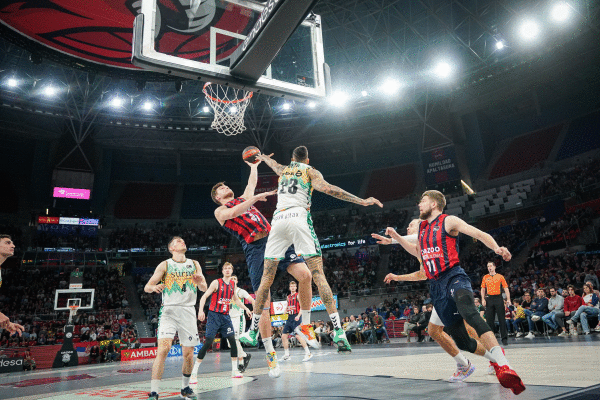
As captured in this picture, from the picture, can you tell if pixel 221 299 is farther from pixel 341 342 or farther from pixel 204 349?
pixel 341 342

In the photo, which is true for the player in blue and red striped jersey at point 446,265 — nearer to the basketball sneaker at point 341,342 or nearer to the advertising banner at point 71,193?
the basketball sneaker at point 341,342

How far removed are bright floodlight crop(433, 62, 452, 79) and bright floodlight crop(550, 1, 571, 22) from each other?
5978 millimetres

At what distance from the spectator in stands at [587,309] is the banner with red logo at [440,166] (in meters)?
19.9

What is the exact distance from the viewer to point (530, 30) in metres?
24.0

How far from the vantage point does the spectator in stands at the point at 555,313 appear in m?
13.1

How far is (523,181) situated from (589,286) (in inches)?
785

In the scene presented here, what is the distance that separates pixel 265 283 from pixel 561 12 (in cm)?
2494

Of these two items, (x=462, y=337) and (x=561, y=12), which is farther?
(x=561, y=12)

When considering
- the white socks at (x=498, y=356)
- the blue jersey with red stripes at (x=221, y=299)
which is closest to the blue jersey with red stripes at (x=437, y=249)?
the white socks at (x=498, y=356)

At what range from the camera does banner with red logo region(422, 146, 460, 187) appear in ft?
104

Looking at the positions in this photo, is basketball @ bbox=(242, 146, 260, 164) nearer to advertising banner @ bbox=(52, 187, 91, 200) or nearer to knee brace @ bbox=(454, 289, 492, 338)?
knee brace @ bbox=(454, 289, 492, 338)

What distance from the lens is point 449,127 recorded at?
32.6 meters

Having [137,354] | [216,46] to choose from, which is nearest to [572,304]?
[216,46]

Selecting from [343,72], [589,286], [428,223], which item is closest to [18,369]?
[428,223]
